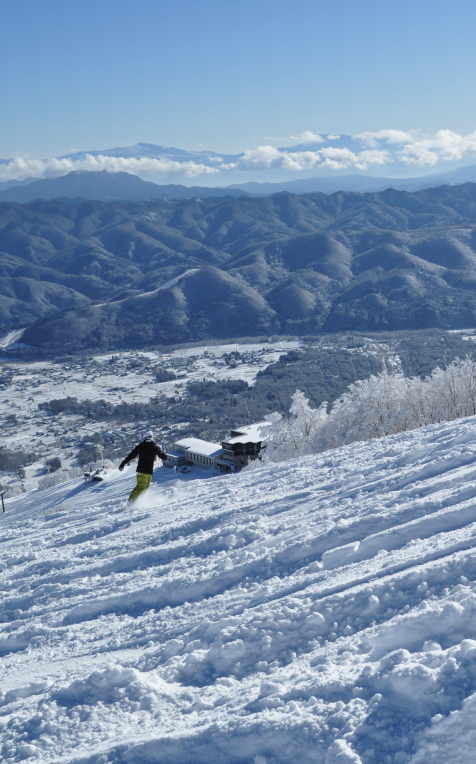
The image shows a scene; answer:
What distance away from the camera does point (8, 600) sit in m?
7.76

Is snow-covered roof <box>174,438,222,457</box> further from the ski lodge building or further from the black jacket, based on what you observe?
the black jacket

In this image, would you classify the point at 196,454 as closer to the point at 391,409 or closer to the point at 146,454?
the point at 391,409

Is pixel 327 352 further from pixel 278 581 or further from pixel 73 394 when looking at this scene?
pixel 278 581

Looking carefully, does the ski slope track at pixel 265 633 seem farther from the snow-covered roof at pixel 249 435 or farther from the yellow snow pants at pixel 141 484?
the snow-covered roof at pixel 249 435

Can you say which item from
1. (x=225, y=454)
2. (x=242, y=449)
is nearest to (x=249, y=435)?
(x=242, y=449)

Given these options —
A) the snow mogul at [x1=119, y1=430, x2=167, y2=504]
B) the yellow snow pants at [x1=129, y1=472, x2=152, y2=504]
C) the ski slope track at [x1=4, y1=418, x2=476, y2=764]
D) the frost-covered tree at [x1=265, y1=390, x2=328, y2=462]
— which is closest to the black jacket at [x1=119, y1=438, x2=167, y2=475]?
the snow mogul at [x1=119, y1=430, x2=167, y2=504]

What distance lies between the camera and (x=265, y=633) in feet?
16.6

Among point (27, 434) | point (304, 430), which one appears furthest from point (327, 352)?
point (304, 430)

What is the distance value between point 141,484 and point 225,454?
20476mm

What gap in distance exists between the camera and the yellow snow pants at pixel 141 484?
11305mm

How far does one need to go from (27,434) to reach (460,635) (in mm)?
72523

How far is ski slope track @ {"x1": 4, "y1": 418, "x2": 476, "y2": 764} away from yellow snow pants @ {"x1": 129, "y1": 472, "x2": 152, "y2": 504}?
6.08 ft

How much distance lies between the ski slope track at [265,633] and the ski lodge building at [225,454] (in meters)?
21.6

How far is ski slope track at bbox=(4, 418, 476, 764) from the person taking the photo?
369 centimetres
